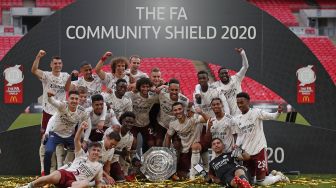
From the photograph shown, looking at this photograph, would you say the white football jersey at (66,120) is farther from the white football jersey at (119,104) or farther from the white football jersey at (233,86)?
the white football jersey at (233,86)

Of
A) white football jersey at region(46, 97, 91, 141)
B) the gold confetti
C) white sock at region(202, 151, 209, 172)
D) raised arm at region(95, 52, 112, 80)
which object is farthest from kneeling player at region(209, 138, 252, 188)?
raised arm at region(95, 52, 112, 80)

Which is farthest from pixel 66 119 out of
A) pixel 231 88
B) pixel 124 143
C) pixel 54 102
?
pixel 231 88

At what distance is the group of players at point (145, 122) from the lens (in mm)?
11797

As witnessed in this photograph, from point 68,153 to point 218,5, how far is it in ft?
13.2

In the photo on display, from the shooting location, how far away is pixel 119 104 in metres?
12.7

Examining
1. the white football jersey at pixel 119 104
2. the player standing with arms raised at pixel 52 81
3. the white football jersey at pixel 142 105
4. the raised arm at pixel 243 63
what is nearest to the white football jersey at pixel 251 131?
the raised arm at pixel 243 63

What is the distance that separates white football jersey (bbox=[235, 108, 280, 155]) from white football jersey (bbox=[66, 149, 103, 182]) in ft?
8.85

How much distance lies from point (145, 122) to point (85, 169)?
9.39 feet

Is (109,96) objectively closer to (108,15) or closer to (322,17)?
(108,15)

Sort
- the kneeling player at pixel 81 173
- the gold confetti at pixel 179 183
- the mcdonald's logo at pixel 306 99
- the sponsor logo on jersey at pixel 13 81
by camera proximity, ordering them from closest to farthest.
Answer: the kneeling player at pixel 81 173
the gold confetti at pixel 179 183
the sponsor logo on jersey at pixel 13 81
the mcdonald's logo at pixel 306 99

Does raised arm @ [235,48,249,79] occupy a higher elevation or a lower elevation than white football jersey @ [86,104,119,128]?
higher

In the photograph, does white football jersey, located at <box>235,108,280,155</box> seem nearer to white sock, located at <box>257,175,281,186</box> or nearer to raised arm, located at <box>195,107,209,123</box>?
white sock, located at <box>257,175,281,186</box>

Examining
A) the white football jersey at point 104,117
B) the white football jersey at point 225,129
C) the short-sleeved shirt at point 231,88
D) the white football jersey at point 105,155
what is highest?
the short-sleeved shirt at point 231,88

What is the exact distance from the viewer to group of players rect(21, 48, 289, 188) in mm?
11797
